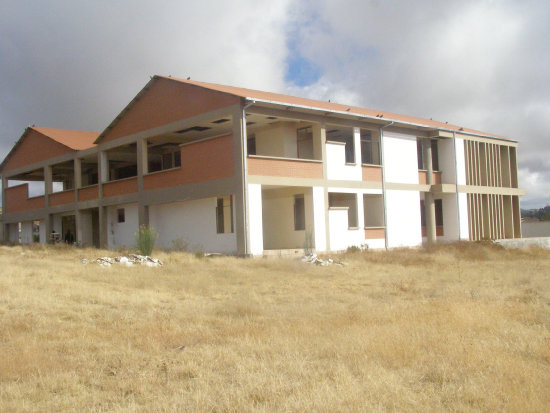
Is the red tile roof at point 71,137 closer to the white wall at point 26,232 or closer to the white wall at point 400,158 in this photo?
the white wall at point 26,232

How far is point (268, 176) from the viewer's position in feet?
77.8

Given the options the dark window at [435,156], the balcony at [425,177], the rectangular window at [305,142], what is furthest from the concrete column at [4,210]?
the dark window at [435,156]

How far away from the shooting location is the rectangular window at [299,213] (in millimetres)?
26641

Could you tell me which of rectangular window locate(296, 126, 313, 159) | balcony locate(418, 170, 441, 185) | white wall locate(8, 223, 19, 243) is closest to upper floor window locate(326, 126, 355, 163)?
rectangular window locate(296, 126, 313, 159)

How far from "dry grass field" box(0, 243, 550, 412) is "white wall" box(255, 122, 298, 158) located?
35.2ft

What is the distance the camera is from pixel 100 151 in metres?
31.6

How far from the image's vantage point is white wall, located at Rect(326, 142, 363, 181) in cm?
2644

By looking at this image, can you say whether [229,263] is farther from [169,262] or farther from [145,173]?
[145,173]

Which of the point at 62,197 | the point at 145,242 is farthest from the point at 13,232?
the point at 145,242

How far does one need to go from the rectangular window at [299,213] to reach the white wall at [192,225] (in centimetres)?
379

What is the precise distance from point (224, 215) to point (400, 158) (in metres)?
10.7

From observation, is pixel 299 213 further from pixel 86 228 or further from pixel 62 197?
pixel 62 197

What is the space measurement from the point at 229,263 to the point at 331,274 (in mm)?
3874

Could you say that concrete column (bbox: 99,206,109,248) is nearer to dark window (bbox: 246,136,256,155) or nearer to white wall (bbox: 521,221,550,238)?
dark window (bbox: 246,136,256,155)
